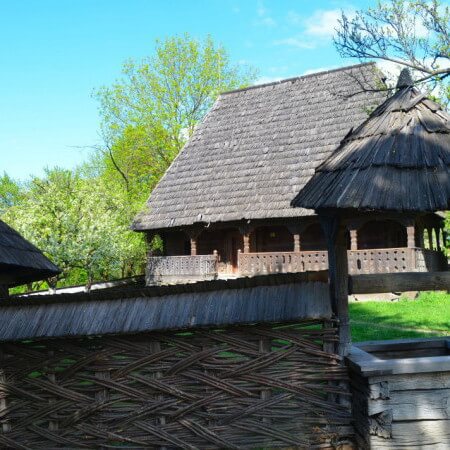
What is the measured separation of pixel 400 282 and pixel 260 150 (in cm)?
1751

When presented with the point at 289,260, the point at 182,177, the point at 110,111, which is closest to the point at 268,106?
the point at 182,177

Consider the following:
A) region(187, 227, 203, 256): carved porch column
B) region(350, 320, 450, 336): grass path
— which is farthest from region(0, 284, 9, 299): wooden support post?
region(187, 227, 203, 256): carved porch column

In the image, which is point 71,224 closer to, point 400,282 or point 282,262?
point 282,262

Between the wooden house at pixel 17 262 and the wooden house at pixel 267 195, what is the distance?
12.8 m

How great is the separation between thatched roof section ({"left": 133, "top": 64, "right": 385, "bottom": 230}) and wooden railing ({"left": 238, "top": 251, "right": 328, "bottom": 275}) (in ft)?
4.63

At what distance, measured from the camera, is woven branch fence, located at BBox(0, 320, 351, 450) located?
454cm

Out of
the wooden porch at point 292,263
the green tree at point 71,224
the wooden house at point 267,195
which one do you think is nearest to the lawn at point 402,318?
the wooden porch at point 292,263

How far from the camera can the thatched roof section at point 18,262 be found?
502 cm

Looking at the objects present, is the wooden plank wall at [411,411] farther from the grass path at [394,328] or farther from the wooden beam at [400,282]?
the grass path at [394,328]

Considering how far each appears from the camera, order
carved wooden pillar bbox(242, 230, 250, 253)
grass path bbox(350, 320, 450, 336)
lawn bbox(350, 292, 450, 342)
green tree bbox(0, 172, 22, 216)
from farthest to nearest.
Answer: green tree bbox(0, 172, 22, 216) → carved wooden pillar bbox(242, 230, 250, 253) → grass path bbox(350, 320, 450, 336) → lawn bbox(350, 292, 450, 342)

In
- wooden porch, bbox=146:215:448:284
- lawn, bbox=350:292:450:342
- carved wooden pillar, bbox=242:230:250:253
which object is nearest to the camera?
lawn, bbox=350:292:450:342

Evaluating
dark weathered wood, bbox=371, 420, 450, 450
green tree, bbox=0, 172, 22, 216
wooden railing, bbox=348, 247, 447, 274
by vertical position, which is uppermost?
green tree, bbox=0, 172, 22, 216

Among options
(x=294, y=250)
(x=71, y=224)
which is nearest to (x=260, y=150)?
(x=294, y=250)

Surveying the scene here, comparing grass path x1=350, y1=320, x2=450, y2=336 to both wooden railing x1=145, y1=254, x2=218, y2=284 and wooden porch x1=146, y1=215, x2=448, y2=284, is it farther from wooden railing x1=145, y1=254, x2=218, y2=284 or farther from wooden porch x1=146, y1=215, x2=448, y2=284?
wooden railing x1=145, y1=254, x2=218, y2=284
